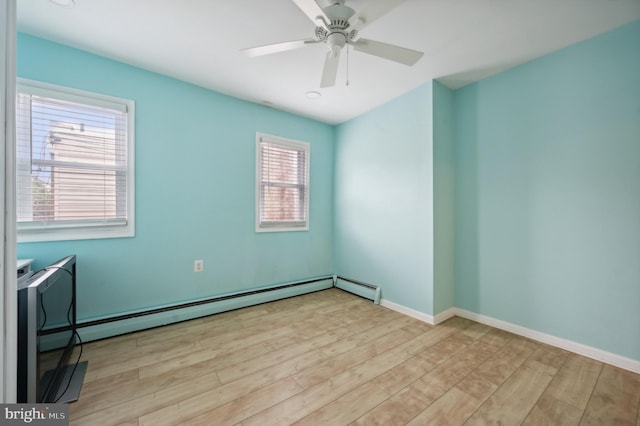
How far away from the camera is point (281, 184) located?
3510mm

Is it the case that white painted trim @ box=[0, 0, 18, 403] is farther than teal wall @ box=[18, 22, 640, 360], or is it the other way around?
teal wall @ box=[18, 22, 640, 360]

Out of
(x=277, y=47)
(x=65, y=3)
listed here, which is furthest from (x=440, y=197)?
(x=65, y=3)

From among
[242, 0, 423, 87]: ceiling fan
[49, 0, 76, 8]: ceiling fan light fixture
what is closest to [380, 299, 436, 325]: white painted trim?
[242, 0, 423, 87]: ceiling fan

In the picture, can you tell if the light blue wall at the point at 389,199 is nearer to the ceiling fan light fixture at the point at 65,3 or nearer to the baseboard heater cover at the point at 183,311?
the baseboard heater cover at the point at 183,311

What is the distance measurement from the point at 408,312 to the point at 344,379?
1391 millimetres

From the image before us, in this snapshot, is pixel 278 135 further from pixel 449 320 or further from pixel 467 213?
pixel 449 320

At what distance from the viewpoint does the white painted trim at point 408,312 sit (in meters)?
2.62

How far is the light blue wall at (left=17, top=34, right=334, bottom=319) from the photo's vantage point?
2178 mm

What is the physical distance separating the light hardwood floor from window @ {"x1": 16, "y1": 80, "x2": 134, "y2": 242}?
3.54 ft

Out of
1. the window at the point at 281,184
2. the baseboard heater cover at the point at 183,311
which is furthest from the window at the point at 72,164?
the window at the point at 281,184

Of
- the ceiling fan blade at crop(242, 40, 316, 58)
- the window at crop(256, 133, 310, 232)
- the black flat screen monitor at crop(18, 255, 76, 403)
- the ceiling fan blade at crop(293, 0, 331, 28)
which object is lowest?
the black flat screen monitor at crop(18, 255, 76, 403)

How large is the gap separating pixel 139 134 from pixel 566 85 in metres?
3.91

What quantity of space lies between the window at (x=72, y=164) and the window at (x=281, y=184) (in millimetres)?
1398

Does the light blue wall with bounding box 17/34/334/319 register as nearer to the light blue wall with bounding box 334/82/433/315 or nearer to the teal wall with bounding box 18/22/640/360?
the teal wall with bounding box 18/22/640/360
